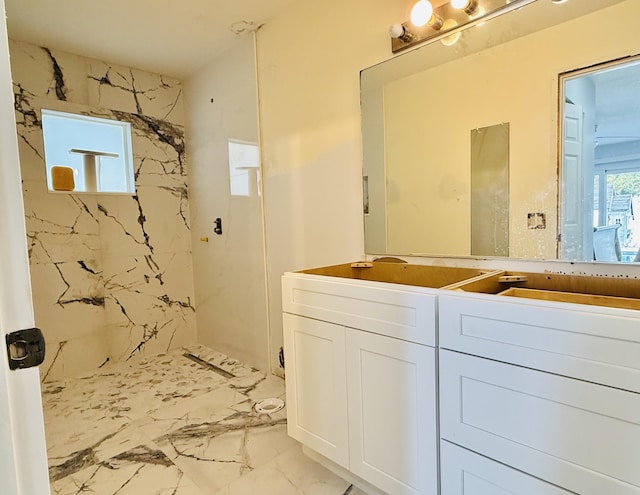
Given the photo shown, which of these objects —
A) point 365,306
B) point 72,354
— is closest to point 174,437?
point 365,306

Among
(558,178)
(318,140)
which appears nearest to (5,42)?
(558,178)

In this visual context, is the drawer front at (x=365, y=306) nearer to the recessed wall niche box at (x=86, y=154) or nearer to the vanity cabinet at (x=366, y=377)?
the vanity cabinet at (x=366, y=377)

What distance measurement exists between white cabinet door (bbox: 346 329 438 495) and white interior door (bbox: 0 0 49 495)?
1.00 m

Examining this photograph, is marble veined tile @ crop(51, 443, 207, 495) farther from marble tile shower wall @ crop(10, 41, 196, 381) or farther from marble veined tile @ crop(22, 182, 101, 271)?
marble veined tile @ crop(22, 182, 101, 271)

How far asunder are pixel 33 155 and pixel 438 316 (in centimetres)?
297

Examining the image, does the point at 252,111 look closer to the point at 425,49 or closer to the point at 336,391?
the point at 425,49

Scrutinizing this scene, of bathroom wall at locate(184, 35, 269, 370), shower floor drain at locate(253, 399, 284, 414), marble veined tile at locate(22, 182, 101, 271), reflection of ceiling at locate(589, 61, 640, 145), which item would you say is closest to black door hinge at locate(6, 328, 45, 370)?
reflection of ceiling at locate(589, 61, 640, 145)

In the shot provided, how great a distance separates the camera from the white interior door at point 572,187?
1344 millimetres

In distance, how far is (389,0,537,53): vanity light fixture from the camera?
1.50 meters

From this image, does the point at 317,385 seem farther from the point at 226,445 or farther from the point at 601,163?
the point at 601,163

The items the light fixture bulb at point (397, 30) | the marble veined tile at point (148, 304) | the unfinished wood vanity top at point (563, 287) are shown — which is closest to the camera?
the unfinished wood vanity top at point (563, 287)

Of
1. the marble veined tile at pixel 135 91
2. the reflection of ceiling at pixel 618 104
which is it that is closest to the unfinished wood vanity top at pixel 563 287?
the reflection of ceiling at pixel 618 104

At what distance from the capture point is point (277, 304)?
262 centimetres

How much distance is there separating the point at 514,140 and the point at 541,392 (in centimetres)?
100
